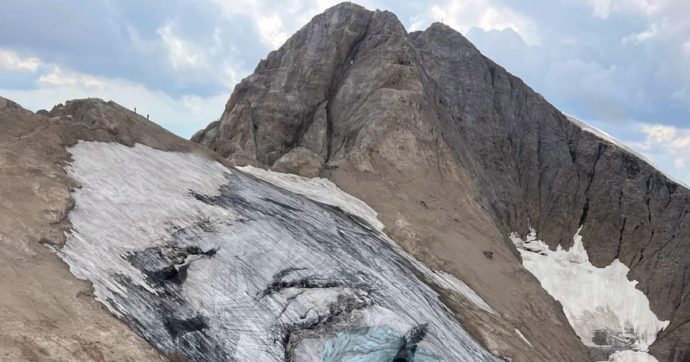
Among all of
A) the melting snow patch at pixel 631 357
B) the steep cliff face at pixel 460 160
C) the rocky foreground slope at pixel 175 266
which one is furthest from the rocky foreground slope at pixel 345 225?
the melting snow patch at pixel 631 357

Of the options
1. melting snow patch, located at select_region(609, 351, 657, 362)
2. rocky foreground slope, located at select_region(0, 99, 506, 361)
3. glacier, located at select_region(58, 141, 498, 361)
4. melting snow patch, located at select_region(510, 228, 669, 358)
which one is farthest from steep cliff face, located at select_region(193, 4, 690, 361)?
rocky foreground slope, located at select_region(0, 99, 506, 361)

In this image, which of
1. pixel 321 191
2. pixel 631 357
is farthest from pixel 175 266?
pixel 631 357

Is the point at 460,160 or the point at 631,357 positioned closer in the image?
the point at 460,160

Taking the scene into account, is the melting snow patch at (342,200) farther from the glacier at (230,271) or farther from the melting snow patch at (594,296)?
the melting snow patch at (594,296)

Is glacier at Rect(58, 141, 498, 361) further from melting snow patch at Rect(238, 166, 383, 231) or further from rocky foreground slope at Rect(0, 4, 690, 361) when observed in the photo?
melting snow patch at Rect(238, 166, 383, 231)

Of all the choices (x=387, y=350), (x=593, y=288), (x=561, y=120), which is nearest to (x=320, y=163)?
(x=387, y=350)

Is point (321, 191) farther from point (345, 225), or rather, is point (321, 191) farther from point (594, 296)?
point (594, 296)
